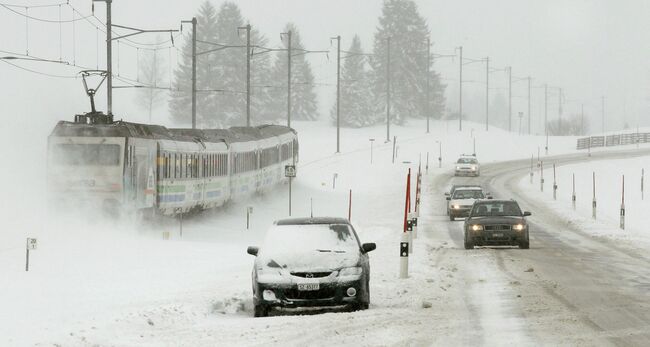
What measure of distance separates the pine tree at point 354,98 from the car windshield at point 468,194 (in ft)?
306

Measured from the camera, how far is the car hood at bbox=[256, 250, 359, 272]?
52.1 ft

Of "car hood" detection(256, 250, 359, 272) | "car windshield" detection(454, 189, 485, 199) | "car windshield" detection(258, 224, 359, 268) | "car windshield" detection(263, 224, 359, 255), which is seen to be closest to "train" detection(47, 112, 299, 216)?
"car windshield" detection(454, 189, 485, 199)

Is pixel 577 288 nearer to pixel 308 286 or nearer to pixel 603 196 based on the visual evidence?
pixel 308 286

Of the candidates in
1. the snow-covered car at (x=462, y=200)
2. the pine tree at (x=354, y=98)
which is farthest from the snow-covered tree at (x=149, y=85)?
the snow-covered car at (x=462, y=200)

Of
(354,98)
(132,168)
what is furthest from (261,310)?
(354,98)

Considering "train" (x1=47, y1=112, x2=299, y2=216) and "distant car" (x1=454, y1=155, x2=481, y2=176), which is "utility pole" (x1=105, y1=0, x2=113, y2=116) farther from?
"distant car" (x1=454, y1=155, x2=481, y2=176)

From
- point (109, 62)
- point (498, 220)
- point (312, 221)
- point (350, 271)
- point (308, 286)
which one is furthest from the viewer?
point (109, 62)

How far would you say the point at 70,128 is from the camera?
3522 cm

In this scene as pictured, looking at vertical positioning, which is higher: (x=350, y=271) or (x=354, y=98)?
(x=354, y=98)

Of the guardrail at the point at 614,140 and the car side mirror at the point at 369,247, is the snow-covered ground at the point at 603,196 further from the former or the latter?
the guardrail at the point at 614,140

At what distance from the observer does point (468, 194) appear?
4625 centimetres

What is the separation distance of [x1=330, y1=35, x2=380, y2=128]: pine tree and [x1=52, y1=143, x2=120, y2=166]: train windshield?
105 meters

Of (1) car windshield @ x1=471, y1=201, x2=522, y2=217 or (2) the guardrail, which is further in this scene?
(2) the guardrail

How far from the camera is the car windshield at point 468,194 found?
46094 mm
